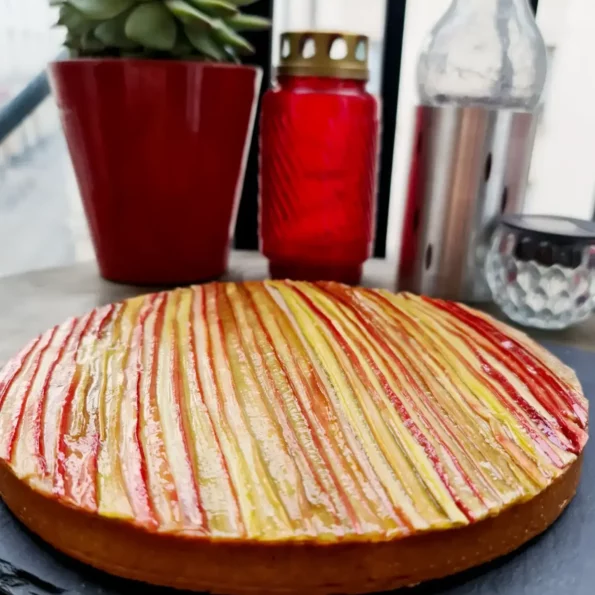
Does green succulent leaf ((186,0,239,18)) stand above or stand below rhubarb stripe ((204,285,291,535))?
above

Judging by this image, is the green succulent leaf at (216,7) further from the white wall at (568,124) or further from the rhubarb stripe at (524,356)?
the white wall at (568,124)

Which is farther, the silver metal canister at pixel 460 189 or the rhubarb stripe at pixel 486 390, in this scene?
the silver metal canister at pixel 460 189

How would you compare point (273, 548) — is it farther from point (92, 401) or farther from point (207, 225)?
point (207, 225)

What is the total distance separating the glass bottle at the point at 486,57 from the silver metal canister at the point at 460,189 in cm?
5

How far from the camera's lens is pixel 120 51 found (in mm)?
631

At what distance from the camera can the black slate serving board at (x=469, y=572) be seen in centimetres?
29

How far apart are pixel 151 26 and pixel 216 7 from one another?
7cm

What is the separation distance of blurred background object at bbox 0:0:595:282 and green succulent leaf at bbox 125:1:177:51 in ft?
0.93

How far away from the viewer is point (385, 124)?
949 mm

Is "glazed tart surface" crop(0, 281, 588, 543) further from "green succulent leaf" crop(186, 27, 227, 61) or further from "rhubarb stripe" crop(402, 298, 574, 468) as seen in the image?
"green succulent leaf" crop(186, 27, 227, 61)

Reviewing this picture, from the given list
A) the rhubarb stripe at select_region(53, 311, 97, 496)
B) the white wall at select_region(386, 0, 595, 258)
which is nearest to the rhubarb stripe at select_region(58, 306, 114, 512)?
the rhubarb stripe at select_region(53, 311, 97, 496)

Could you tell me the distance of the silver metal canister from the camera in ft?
2.06

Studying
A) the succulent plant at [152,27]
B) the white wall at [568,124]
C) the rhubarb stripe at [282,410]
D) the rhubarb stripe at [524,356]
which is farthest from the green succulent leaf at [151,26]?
the white wall at [568,124]

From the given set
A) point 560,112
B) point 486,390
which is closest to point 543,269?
point 486,390
